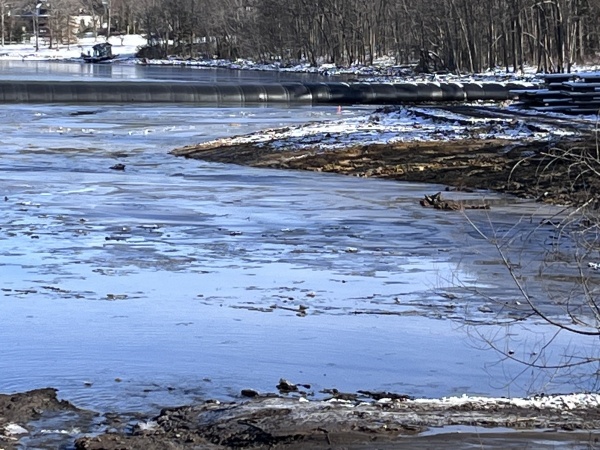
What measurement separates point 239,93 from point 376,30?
6904cm

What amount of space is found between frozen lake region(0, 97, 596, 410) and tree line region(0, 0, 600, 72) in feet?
165

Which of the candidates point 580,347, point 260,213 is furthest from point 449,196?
point 580,347

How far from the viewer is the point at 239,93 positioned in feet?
145

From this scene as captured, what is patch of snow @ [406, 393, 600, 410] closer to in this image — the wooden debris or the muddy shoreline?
the muddy shoreline

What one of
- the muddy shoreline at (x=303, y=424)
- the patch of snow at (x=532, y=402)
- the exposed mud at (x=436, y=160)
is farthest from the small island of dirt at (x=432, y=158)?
the muddy shoreline at (x=303, y=424)

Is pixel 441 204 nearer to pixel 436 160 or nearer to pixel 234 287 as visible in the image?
pixel 436 160

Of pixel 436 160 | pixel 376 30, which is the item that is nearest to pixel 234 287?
pixel 436 160

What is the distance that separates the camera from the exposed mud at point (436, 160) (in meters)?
17.9

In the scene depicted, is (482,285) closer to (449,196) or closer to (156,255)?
(156,255)

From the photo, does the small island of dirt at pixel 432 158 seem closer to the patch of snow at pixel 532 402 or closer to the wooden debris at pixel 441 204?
the wooden debris at pixel 441 204

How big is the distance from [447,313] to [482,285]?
3.53 ft

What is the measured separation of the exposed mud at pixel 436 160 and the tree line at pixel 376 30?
43741 mm

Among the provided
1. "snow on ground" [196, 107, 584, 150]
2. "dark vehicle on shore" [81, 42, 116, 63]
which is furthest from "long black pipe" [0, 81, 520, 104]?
"dark vehicle on shore" [81, 42, 116, 63]

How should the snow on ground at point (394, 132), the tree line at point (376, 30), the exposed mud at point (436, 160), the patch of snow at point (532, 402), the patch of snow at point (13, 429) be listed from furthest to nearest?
the tree line at point (376, 30)
the snow on ground at point (394, 132)
the exposed mud at point (436, 160)
the patch of snow at point (532, 402)
the patch of snow at point (13, 429)
